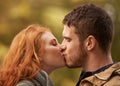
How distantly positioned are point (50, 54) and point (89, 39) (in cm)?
39

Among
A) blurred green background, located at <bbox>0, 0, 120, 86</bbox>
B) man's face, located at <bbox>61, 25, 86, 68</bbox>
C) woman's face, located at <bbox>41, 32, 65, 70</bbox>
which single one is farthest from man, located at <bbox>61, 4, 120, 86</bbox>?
blurred green background, located at <bbox>0, 0, 120, 86</bbox>

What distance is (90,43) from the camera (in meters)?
3.31

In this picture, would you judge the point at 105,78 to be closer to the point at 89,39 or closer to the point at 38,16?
the point at 89,39

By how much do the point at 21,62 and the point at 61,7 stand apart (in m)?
2.20

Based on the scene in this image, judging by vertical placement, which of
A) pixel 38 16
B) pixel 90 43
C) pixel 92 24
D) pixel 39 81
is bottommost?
pixel 39 81

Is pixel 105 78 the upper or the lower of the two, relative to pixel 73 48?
lower

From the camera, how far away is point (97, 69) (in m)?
3.31

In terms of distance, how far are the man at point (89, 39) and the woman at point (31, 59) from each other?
0.69 feet

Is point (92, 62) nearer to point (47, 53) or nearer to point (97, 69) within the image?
point (97, 69)

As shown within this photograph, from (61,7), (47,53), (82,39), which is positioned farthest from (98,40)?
(61,7)

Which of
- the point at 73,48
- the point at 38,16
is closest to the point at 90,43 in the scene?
the point at 73,48

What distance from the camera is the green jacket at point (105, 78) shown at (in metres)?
3.15

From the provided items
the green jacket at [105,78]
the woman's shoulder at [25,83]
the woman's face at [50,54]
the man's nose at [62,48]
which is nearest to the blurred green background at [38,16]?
the woman's face at [50,54]

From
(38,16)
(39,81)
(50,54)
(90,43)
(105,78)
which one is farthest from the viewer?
(38,16)
